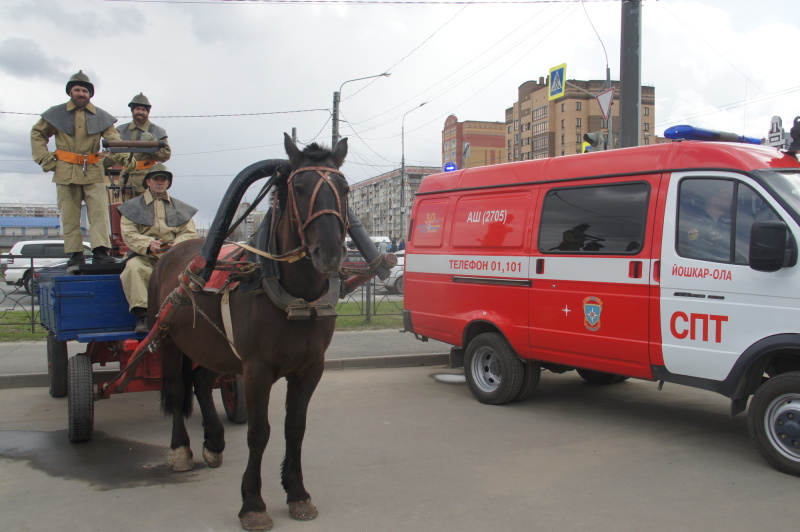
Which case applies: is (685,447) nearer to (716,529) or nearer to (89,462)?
(716,529)

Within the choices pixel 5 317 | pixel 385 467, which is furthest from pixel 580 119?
pixel 385 467

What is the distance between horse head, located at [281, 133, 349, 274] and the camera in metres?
3.16

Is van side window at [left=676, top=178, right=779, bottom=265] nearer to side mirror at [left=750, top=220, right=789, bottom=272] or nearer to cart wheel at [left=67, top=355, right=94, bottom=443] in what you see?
side mirror at [left=750, top=220, right=789, bottom=272]

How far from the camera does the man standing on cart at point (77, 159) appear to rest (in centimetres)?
649

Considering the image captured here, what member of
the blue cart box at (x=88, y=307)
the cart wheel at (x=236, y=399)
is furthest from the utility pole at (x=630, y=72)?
the blue cart box at (x=88, y=307)

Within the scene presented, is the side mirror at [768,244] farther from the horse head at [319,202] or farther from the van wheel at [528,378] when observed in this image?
the horse head at [319,202]

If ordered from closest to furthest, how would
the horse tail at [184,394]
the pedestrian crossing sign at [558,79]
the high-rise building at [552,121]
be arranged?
the horse tail at [184,394] < the pedestrian crossing sign at [558,79] < the high-rise building at [552,121]

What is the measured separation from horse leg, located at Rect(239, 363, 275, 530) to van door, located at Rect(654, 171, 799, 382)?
3708mm

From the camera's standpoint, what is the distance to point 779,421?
15.8ft

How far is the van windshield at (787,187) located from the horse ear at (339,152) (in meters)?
3.63

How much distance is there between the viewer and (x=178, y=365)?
17.1ft

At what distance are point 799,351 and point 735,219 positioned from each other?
1.18 m

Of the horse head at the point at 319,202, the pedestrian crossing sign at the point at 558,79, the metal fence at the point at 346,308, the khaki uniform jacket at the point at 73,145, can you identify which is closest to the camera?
the horse head at the point at 319,202

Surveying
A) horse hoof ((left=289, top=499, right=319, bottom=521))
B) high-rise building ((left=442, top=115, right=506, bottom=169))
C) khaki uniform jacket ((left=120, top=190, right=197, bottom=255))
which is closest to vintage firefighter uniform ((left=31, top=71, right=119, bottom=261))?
khaki uniform jacket ((left=120, top=190, right=197, bottom=255))
